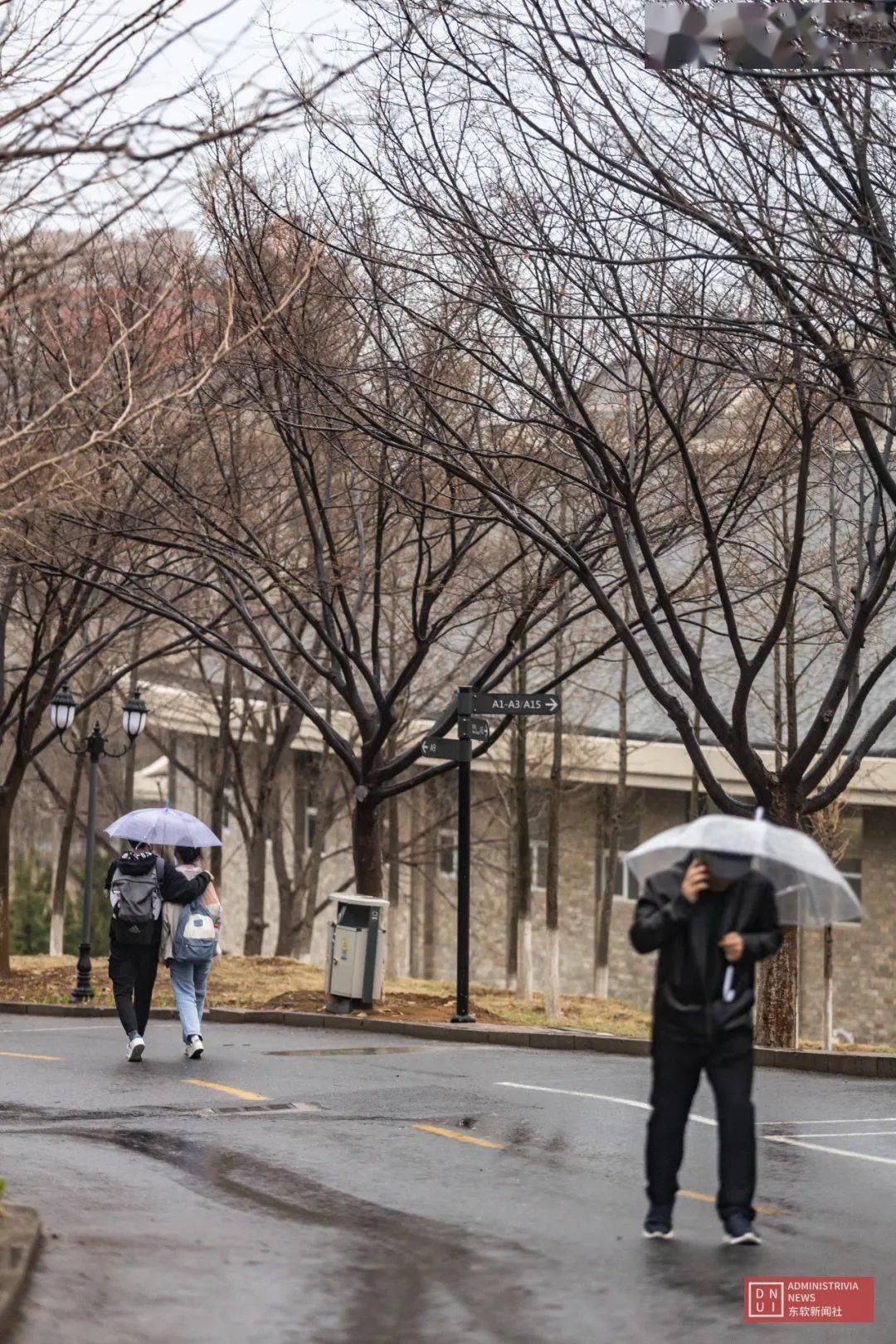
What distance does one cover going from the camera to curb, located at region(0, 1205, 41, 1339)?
5668 millimetres

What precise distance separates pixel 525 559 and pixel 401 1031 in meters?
7.24

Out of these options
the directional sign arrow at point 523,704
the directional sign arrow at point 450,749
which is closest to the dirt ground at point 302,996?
the directional sign arrow at point 450,749

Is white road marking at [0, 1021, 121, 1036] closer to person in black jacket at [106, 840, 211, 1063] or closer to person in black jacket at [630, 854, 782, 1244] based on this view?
person in black jacket at [106, 840, 211, 1063]

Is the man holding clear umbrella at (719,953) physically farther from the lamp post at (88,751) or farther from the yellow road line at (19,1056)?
the lamp post at (88,751)

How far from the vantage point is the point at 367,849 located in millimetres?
20781

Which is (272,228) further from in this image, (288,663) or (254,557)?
(288,663)

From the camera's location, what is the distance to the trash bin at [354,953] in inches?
704

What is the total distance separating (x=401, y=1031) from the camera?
17.1m

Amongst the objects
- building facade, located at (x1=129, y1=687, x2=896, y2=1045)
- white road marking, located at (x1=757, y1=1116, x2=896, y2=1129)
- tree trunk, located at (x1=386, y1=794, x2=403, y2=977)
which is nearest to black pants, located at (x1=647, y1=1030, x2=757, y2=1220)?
white road marking, located at (x1=757, y1=1116, x2=896, y2=1129)

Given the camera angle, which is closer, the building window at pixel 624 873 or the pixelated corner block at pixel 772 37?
the pixelated corner block at pixel 772 37

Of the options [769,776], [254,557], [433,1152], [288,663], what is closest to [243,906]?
[288,663]

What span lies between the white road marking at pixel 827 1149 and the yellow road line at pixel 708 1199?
1.60 meters

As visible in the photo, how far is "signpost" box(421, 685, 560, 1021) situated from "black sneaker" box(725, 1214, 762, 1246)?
35.1 feet

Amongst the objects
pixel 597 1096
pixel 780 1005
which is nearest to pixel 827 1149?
pixel 597 1096
